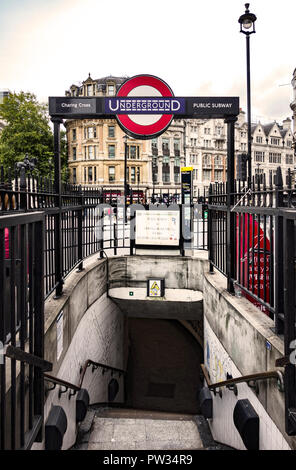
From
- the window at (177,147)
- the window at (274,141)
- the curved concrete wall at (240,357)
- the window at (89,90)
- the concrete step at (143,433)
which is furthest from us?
the window at (274,141)

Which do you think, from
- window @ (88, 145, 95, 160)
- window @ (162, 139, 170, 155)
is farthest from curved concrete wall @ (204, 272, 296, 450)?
window @ (162, 139, 170, 155)

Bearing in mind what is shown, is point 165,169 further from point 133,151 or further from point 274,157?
point 274,157

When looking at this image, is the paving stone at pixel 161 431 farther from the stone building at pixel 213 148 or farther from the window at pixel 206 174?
the window at pixel 206 174

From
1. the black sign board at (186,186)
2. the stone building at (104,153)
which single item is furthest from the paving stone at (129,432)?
the stone building at (104,153)

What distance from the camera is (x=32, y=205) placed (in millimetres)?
4273

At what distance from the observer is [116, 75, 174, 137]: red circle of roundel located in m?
5.61

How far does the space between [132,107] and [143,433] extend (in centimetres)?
549

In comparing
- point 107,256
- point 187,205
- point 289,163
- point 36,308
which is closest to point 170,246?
point 187,205

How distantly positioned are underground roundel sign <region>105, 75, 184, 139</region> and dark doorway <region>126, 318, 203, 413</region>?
8036mm

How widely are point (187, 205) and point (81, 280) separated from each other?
4540 mm

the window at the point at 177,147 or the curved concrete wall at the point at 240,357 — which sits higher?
the window at the point at 177,147

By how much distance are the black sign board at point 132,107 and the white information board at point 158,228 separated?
14.4 ft

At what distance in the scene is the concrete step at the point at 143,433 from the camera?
535cm
